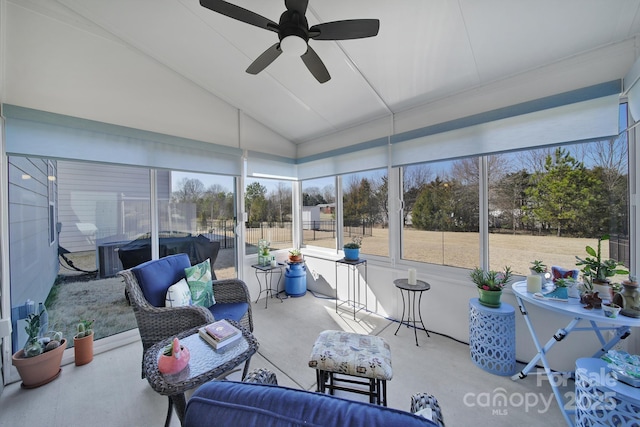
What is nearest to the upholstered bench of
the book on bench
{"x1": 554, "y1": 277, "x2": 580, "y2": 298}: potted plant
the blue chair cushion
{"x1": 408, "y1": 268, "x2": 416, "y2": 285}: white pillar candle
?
the book on bench

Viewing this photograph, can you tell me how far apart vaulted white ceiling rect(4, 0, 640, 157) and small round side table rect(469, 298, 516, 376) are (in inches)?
74.4

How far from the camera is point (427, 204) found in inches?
112

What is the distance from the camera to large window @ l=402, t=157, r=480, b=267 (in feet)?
8.32

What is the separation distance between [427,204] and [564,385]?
186 centimetres

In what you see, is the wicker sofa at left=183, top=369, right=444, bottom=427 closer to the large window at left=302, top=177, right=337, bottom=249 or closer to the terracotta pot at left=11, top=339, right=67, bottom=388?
→ the terracotta pot at left=11, top=339, right=67, bottom=388

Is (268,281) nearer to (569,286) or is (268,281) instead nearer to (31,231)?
(31,231)

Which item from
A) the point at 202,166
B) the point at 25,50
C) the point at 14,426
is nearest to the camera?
the point at 14,426

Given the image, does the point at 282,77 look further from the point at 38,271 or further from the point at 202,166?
the point at 38,271

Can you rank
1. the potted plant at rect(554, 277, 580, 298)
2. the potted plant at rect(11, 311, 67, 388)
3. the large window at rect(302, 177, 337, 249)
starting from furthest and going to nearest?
1. the large window at rect(302, 177, 337, 249)
2. the potted plant at rect(11, 311, 67, 388)
3. the potted plant at rect(554, 277, 580, 298)

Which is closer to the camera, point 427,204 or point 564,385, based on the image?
point 564,385

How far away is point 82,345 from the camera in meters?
2.15

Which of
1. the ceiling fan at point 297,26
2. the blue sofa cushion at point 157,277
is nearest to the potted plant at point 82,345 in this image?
the blue sofa cushion at point 157,277

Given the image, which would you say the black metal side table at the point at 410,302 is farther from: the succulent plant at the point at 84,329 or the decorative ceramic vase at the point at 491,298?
the succulent plant at the point at 84,329

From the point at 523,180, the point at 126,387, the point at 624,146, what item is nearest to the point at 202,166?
the point at 126,387
